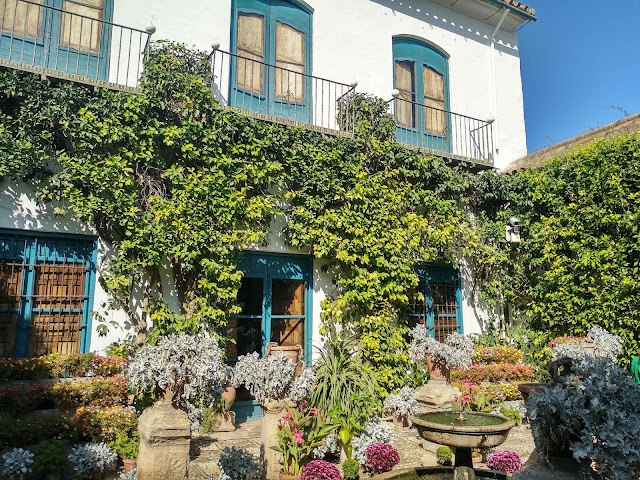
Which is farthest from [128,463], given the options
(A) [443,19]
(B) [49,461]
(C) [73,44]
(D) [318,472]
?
(A) [443,19]

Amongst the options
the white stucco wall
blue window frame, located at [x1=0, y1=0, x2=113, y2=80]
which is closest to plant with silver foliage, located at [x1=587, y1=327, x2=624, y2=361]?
the white stucco wall

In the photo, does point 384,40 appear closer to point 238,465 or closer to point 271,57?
point 271,57

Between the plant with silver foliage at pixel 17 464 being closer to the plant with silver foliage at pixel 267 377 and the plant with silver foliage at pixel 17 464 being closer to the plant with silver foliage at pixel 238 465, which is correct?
the plant with silver foliage at pixel 238 465

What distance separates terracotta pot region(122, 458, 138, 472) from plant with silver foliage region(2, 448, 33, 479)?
0.87m

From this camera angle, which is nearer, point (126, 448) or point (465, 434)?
point (465, 434)

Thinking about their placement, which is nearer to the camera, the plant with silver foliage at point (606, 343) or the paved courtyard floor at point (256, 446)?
the paved courtyard floor at point (256, 446)

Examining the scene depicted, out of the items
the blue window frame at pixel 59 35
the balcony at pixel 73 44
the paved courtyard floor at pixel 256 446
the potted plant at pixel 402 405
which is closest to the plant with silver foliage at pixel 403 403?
the potted plant at pixel 402 405

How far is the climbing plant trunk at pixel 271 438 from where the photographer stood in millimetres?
4777

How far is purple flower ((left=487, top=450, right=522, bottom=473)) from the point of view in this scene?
477 cm

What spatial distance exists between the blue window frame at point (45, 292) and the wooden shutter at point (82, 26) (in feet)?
9.06

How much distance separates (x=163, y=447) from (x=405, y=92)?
833 cm

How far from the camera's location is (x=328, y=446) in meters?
5.30

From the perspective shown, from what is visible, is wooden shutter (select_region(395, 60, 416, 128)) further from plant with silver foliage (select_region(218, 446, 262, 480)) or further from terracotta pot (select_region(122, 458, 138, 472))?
A: terracotta pot (select_region(122, 458, 138, 472))

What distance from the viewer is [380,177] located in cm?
878
